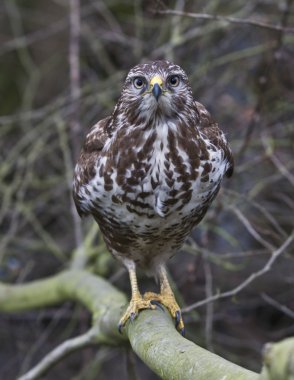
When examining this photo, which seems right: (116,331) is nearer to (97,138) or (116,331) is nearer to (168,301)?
(168,301)

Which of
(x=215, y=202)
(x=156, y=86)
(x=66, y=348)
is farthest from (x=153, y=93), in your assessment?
(x=215, y=202)

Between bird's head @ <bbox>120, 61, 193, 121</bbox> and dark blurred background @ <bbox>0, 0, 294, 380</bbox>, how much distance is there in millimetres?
1445

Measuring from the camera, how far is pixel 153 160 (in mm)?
3287

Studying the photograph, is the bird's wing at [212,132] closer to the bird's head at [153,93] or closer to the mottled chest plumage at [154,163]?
the mottled chest plumage at [154,163]

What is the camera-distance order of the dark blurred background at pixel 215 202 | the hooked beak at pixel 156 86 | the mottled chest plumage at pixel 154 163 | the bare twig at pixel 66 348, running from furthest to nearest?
the dark blurred background at pixel 215 202
the bare twig at pixel 66 348
the mottled chest plumage at pixel 154 163
the hooked beak at pixel 156 86

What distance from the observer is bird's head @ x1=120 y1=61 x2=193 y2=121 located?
10.7 ft

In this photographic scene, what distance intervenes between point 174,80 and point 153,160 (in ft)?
1.14

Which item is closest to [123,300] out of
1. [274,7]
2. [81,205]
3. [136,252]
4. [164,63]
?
[136,252]

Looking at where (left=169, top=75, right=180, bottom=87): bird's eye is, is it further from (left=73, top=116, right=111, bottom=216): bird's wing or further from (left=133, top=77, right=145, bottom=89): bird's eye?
(left=73, top=116, right=111, bottom=216): bird's wing

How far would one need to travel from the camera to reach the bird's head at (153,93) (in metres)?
3.25

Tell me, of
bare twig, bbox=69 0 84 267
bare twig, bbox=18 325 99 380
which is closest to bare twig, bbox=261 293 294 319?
bare twig, bbox=18 325 99 380

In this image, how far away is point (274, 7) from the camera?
607 centimetres

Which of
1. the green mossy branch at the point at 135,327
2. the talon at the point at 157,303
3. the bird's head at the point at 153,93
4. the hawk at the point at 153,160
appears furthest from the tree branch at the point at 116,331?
the bird's head at the point at 153,93

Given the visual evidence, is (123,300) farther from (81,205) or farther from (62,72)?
(62,72)
